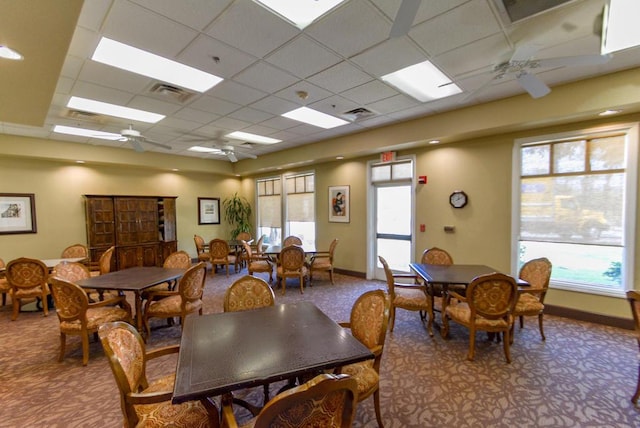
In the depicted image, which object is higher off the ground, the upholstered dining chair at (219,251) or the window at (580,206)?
the window at (580,206)

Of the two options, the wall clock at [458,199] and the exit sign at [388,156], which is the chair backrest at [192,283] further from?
the wall clock at [458,199]

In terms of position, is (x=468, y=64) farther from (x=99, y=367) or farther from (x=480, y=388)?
(x=99, y=367)

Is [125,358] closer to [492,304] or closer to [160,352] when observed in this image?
[160,352]

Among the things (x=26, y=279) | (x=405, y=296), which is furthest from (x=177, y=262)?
(x=405, y=296)

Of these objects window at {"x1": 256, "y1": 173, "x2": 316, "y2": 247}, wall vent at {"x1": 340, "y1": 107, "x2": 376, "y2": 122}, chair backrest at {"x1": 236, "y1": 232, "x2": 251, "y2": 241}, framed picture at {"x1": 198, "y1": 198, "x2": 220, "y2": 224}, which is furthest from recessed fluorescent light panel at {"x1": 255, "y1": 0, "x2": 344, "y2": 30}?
framed picture at {"x1": 198, "y1": 198, "x2": 220, "y2": 224}

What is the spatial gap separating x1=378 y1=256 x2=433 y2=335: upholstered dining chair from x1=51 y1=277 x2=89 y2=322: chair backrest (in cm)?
333

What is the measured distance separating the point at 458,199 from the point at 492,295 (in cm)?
247

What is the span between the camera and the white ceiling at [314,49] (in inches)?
87.2

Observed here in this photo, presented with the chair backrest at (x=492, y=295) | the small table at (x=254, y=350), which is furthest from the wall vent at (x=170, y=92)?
the chair backrest at (x=492, y=295)

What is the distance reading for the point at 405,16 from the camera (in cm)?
167

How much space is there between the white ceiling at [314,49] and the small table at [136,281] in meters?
2.44

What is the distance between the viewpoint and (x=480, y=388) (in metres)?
2.48

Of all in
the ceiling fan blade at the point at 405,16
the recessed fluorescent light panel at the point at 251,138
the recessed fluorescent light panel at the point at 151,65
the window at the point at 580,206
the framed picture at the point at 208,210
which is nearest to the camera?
the ceiling fan blade at the point at 405,16

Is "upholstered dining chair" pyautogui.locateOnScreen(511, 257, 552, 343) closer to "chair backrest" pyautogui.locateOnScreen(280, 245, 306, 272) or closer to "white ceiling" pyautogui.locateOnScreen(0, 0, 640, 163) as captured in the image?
"white ceiling" pyautogui.locateOnScreen(0, 0, 640, 163)
